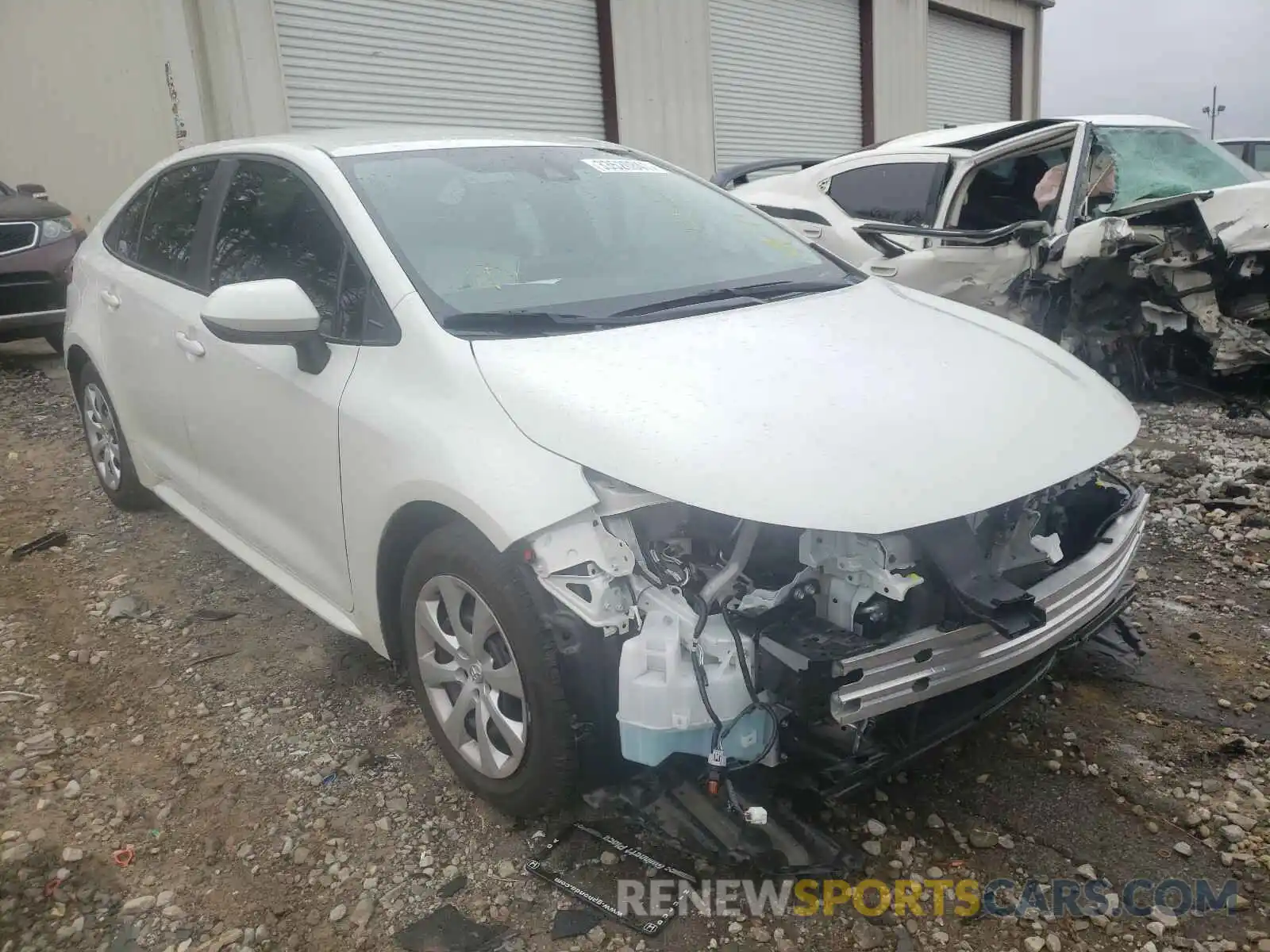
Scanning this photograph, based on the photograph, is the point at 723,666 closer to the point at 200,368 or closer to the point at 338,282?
the point at 338,282

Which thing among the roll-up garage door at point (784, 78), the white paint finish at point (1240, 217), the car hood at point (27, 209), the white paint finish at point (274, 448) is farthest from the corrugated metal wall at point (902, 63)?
the white paint finish at point (274, 448)

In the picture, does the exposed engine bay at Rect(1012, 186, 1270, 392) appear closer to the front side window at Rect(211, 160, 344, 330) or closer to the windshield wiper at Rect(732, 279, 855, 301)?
the windshield wiper at Rect(732, 279, 855, 301)

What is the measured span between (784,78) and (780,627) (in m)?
12.8

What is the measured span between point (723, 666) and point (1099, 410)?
129 cm

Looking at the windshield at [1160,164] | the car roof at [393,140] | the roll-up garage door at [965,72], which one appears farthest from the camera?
the roll-up garage door at [965,72]

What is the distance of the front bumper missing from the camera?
76.4 inches

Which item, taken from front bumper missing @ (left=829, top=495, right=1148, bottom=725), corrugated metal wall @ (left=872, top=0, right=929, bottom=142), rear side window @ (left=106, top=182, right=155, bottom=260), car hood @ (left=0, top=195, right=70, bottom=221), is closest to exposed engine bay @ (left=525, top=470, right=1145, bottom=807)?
front bumper missing @ (left=829, top=495, right=1148, bottom=725)

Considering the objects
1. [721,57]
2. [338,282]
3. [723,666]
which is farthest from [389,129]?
[721,57]

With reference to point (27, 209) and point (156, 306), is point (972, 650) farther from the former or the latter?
point (27, 209)

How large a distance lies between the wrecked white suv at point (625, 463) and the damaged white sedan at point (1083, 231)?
117 inches

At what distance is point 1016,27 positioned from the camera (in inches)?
708

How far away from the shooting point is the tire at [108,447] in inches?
171

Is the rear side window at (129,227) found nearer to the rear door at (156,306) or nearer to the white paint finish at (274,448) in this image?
the rear door at (156,306)

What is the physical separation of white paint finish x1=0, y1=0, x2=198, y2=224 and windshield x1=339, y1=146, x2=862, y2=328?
19.8 ft
